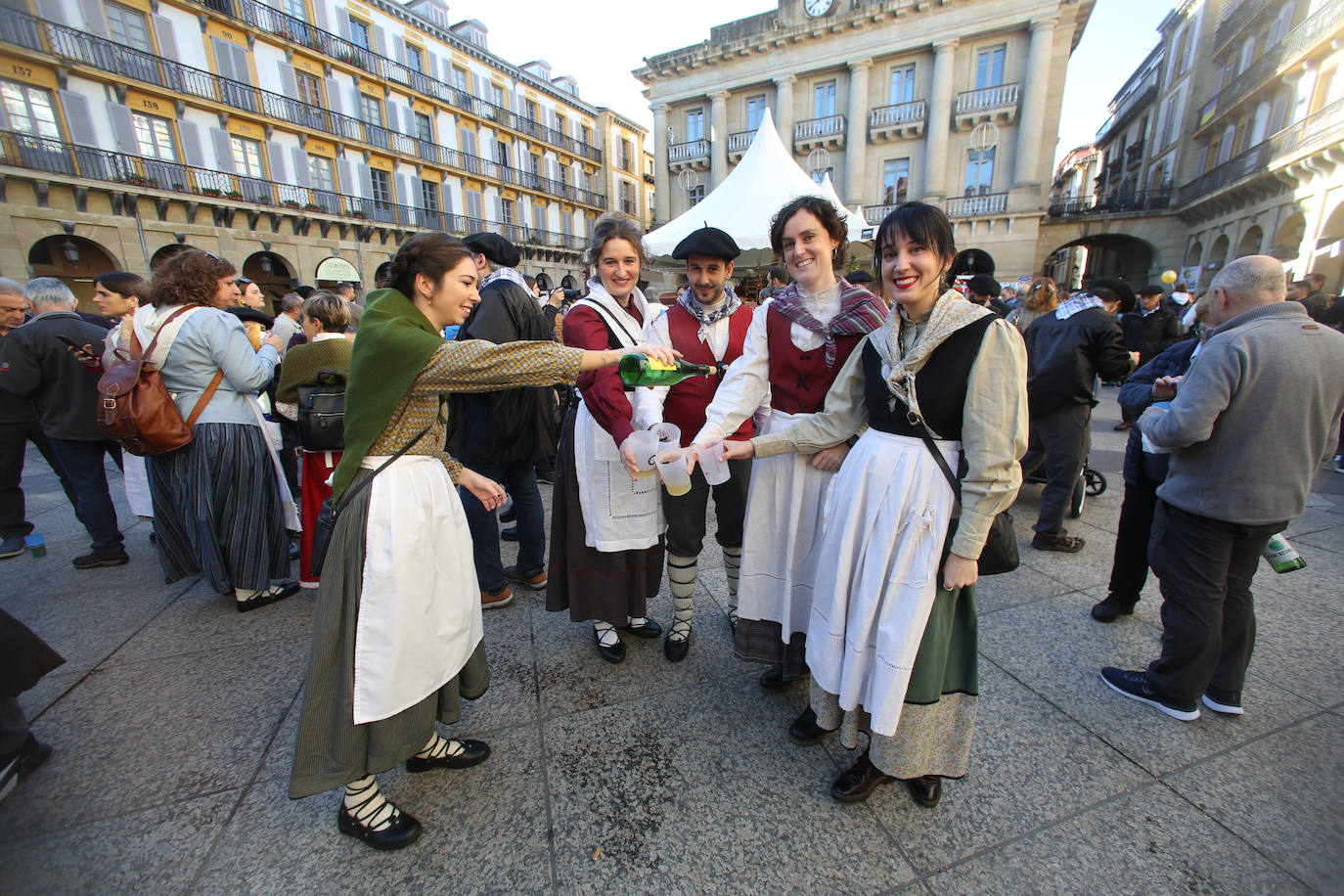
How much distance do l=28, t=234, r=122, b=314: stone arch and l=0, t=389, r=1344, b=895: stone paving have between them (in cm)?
1842

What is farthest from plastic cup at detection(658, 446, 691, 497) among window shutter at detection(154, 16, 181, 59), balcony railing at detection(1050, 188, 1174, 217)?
balcony railing at detection(1050, 188, 1174, 217)

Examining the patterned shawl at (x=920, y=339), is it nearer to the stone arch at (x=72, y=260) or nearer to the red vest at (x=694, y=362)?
the red vest at (x=694, y=362)

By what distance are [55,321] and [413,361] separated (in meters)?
4.13

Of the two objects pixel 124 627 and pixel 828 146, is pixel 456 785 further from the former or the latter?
pixel 828 146

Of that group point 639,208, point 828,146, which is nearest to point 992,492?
point 828,146

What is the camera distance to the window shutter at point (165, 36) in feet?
52.5

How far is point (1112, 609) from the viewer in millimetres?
2932

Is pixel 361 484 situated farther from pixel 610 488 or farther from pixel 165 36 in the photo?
pixel 165 36

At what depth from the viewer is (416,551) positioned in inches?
64.5

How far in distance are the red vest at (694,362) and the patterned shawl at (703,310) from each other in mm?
20

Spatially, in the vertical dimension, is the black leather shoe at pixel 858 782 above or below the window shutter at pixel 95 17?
below

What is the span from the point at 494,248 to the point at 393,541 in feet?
7.31

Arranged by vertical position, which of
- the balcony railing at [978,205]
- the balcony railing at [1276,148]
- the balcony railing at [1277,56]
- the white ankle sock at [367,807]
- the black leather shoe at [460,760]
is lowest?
the black leather shoe at [460,760]

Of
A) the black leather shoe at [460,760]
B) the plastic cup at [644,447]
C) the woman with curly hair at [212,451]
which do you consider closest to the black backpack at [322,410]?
the woman with curly hair at [212,451]
